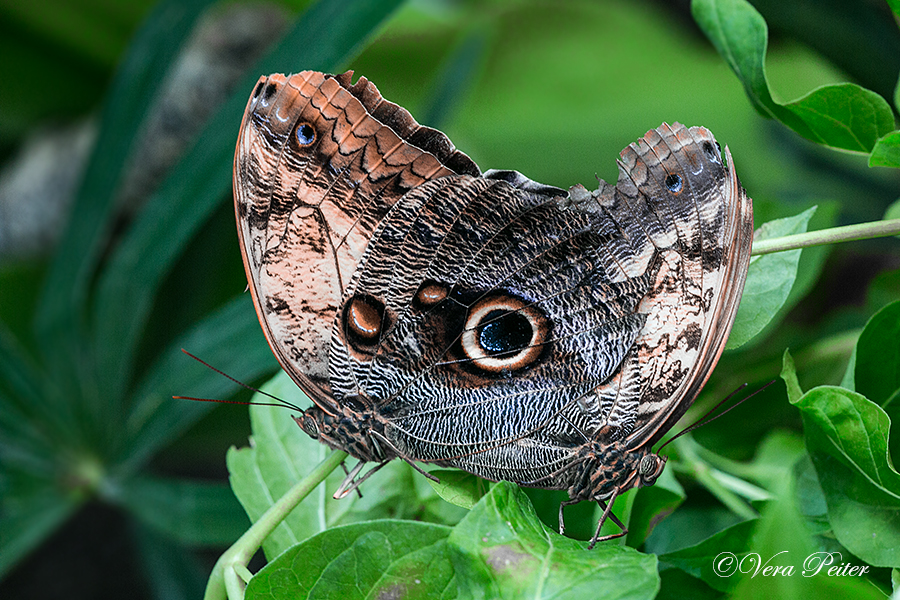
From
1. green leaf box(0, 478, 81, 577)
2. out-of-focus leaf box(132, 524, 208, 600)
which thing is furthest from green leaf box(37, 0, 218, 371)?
out-of-focus leaf box(132, 524, 208, 600)

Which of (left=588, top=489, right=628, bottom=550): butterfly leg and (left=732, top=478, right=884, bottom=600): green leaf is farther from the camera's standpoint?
(left=588, top=489, right=628, bottom=550): butterfly leg

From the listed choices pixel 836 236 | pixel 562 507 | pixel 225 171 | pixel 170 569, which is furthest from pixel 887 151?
pixel 170 569

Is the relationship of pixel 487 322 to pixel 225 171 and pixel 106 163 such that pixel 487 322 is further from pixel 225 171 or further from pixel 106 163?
pixel 106 163

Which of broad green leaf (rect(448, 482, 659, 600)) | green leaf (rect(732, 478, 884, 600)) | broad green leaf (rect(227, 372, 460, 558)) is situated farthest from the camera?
broad green leaf (rect(227, 372, 460, 558))

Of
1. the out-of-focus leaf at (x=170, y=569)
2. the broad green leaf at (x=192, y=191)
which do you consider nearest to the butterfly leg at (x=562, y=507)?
the broad green leaf at (x=192, y=191)

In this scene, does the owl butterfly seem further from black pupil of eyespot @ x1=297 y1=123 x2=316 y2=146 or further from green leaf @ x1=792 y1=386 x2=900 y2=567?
green leaf @ x1=792 y1=386 x2=900 y2=567

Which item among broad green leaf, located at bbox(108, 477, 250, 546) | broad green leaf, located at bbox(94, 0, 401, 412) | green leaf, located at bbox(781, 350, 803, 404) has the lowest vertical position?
broad green leaf, located at bbox(108, 477, 250, 546)

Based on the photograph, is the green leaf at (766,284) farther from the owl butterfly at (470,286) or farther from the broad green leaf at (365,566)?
the broad green leaf at (365,566)

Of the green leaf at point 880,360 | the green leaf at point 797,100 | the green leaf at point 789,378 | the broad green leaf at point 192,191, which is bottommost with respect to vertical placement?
the broad green leaf at point 192,191
